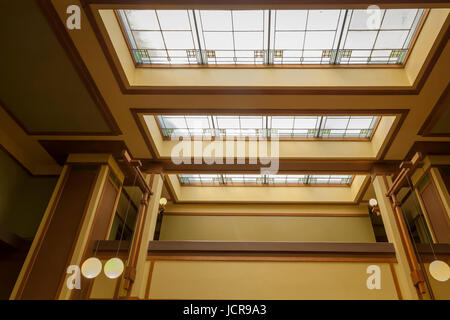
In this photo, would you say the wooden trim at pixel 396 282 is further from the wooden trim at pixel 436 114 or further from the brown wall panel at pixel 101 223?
the brown wall panel at pixel 101 223

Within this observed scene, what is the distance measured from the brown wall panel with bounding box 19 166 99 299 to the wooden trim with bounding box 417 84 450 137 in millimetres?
5935

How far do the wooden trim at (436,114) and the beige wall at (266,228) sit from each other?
3233mm

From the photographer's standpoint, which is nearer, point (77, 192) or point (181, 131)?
point (77, 192)

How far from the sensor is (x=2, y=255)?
5.66 m

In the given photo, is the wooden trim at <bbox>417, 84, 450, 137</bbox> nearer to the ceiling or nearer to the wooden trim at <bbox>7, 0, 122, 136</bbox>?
the ceiling

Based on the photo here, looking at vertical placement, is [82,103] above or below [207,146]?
below

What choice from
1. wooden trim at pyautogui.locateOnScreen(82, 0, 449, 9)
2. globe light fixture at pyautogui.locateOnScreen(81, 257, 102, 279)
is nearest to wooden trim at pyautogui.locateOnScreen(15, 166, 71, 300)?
globe light fixture at pyautogui.locateOnScreen(81, 257, 102, 279)

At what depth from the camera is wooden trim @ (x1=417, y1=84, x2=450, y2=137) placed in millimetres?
4556

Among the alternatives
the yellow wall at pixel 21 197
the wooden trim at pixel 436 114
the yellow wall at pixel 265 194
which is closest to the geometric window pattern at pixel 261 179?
the yellow wall at pixel 265 194

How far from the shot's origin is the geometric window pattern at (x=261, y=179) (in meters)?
7.84

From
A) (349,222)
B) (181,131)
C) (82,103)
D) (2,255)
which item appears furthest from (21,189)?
(349,222)

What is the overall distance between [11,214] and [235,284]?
4.60 m
